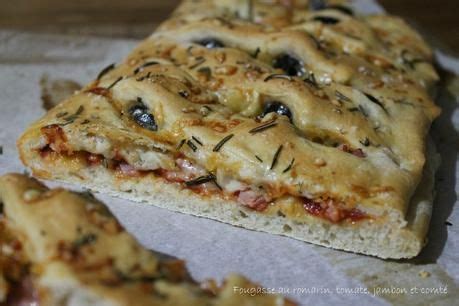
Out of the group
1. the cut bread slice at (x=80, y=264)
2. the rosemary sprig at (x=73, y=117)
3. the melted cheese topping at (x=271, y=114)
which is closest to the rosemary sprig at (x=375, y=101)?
the melted cheese topping at (x=271, y=114)

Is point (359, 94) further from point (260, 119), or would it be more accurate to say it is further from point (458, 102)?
point (458, 102)

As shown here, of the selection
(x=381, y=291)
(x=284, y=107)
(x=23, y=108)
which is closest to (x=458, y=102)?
(x=284, y=107)

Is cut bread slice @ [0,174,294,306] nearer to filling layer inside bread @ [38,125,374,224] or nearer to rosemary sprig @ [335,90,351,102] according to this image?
filling layer inside bread @ [38,125,374,224]

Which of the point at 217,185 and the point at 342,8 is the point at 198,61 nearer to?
the point at 217,185

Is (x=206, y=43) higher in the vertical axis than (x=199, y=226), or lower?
higher

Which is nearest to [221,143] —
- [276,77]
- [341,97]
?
[276,77]
